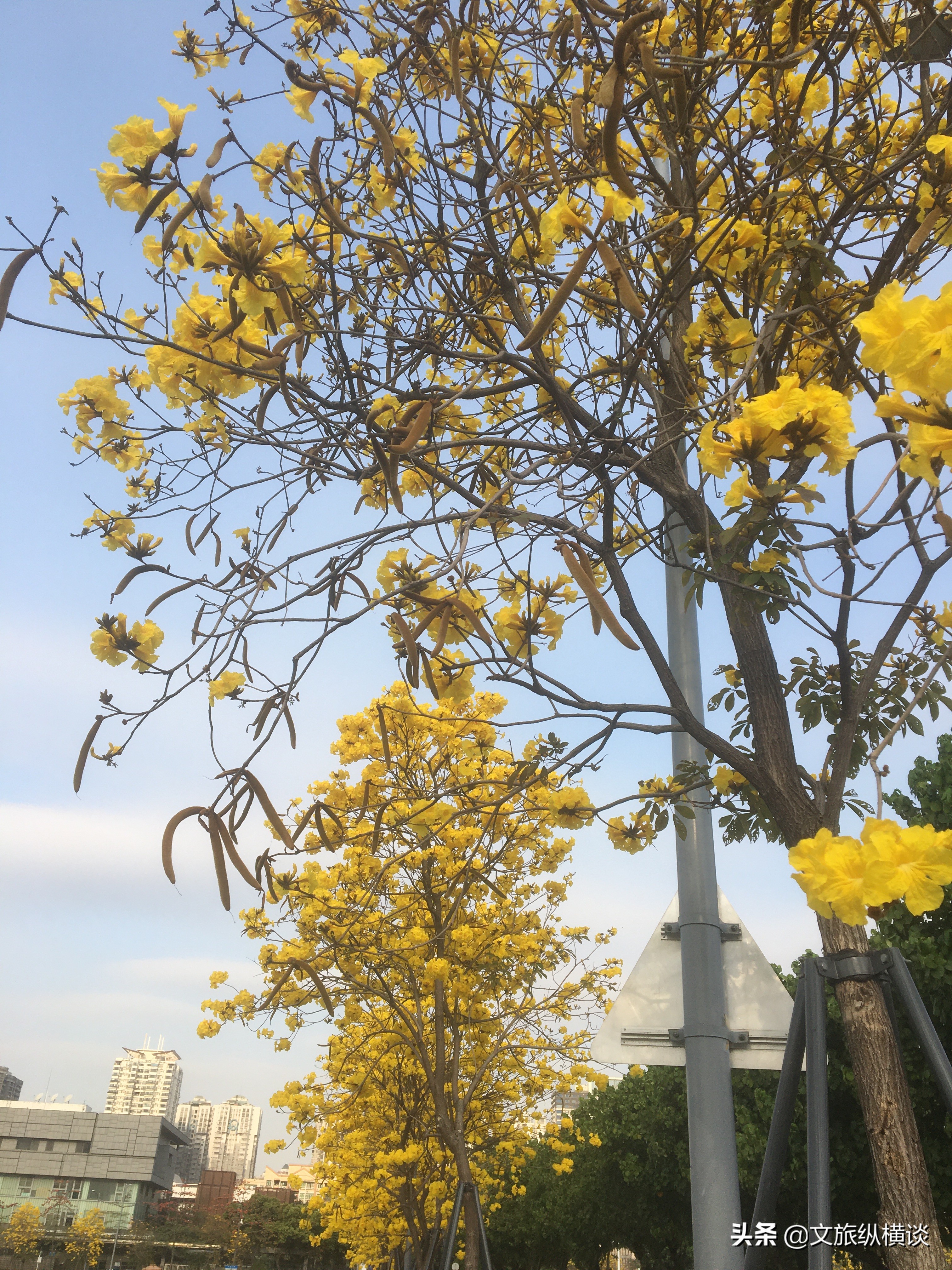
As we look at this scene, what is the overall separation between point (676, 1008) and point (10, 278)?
2.80 m

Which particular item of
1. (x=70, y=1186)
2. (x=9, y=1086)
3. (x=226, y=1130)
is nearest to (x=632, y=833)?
(x=70, y=1186)

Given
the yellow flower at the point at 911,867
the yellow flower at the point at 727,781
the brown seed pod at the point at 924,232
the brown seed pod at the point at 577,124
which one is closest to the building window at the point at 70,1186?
the yellow flower at the point at 727,781

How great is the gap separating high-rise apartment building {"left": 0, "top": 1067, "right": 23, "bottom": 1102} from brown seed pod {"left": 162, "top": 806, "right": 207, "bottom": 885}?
11356 centimetres

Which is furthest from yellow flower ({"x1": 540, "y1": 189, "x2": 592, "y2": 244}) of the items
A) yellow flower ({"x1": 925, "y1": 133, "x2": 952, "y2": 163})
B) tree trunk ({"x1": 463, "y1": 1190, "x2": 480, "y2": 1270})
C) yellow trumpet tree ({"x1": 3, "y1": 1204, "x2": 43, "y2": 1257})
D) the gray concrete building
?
the gray concrete building

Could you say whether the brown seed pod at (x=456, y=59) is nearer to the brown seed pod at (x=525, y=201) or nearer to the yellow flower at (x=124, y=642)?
the brown seed pod at (x=525, y=201)

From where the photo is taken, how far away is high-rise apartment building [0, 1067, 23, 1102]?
97688 mm

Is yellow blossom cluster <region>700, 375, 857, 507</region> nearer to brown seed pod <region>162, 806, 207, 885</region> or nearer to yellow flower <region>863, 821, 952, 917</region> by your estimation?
yellow flower <region>863, 821, 952, 917</region>

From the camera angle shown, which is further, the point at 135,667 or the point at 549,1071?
the point at 549,1071

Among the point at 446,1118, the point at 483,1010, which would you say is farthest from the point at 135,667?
the point at 483,1010

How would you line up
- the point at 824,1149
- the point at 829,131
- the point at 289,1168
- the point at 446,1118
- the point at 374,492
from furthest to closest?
1. the point at 289,1168
2. the point at 446,1118
3. the point at 374,492
4. the point at 829,131
5. the point at 824,1149

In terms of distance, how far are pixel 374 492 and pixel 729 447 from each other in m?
1.74

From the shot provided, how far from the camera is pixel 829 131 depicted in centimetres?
240

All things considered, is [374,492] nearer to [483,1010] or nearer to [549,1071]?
[483,1010]

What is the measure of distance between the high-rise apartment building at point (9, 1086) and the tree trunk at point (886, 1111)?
113563 mm
